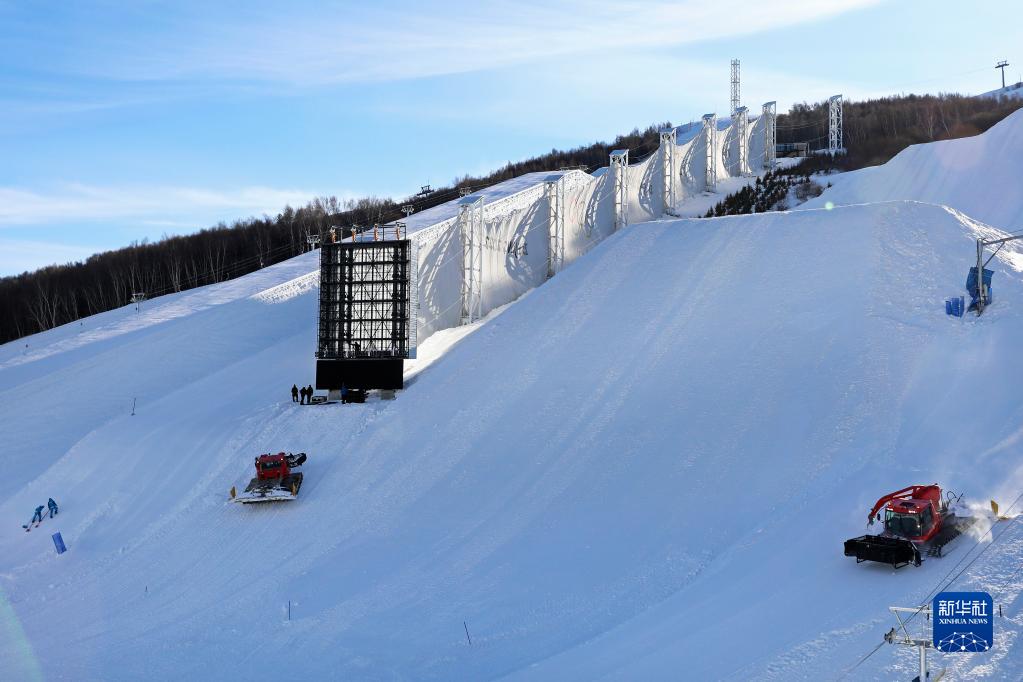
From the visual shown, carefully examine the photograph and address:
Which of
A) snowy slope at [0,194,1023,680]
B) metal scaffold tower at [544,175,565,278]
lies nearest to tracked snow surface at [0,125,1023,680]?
snowy slope at [0,194,1023,680]

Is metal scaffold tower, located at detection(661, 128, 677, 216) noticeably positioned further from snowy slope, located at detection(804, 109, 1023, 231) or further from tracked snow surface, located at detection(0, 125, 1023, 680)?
tracked snow surface, located at detection(0, 125, 1023, 680)

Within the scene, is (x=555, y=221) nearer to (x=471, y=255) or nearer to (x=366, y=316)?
(x=471, y=255)

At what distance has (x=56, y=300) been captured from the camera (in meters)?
75.8

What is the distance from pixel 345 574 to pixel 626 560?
6.22 meters

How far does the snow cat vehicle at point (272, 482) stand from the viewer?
2648cm

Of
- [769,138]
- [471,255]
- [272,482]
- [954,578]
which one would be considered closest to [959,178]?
[769,138]

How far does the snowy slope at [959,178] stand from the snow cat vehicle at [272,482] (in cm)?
3103

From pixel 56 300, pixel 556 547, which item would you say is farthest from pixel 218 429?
pixel 56 300

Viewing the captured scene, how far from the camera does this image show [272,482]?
2708cm

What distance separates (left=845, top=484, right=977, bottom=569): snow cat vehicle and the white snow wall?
2058 centimetres

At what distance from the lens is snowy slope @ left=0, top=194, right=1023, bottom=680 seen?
1920 centimetres

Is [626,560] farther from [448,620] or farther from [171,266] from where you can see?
[171,266]

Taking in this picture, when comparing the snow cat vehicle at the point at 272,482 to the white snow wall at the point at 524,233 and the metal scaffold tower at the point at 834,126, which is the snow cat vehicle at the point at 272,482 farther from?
the metal scaffold tower at the point at 834,126

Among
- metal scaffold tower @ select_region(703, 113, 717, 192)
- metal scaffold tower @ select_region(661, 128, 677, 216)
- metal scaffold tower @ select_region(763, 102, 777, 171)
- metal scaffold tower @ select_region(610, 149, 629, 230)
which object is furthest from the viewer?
metal scaffold tower @ select_region(763, 102, 777, 171)
